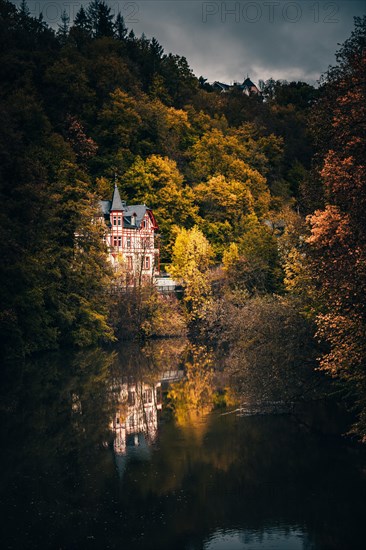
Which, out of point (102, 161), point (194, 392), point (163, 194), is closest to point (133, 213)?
point (163, 194)

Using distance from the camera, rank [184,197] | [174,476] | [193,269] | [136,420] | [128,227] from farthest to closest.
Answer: [184,197]
[128,227]
[193,269]
[136,420]
[174,476]

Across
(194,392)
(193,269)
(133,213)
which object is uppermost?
(133,213)

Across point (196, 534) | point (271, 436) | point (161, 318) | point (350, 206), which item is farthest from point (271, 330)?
point (161, 318)

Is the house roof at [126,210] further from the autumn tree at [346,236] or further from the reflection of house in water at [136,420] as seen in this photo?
the autumn tree at [346,236]

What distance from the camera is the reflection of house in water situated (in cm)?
2270

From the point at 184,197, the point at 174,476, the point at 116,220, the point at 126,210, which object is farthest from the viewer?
the point at 184,197

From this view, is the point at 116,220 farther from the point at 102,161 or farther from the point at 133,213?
the point at 102,161

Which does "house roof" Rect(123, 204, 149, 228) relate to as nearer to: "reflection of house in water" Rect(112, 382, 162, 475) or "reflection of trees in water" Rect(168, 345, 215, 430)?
"reflection of trees in water" Rect(168, 345, 215, 430)

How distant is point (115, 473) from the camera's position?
20.2 metres

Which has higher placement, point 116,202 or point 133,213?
point 116,202

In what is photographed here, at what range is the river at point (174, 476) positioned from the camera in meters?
15.8

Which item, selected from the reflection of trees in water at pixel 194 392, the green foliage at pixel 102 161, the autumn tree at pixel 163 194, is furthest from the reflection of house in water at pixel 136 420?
the autumn tree at pixel 163 194

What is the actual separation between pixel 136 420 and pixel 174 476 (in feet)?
24.9

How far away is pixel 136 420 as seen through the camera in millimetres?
27125
